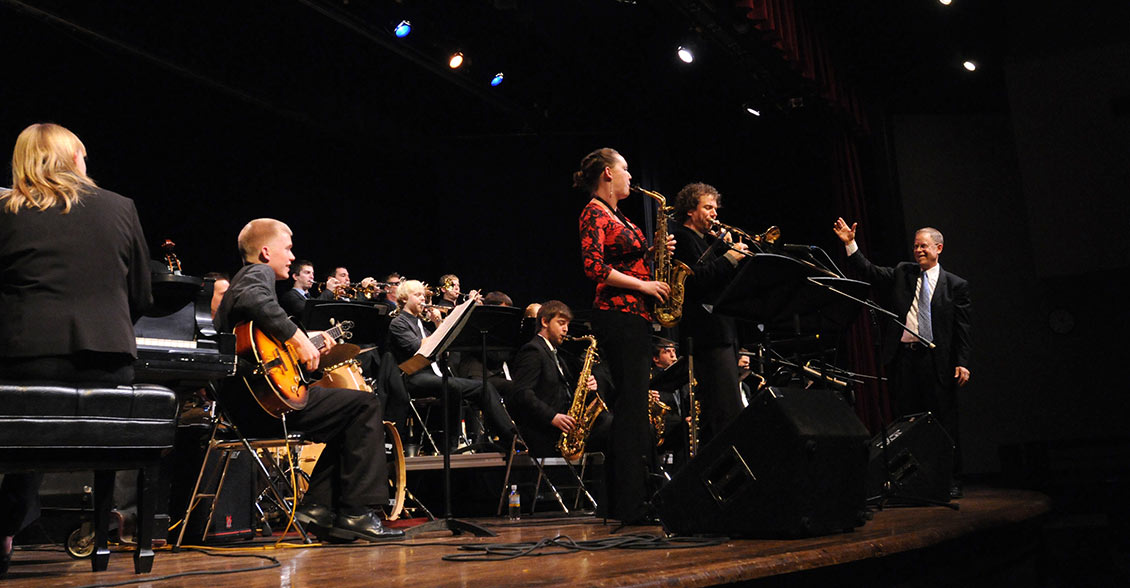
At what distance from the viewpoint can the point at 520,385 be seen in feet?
19.6

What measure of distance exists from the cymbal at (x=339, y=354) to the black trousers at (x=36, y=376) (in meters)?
1.25

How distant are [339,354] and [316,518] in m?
0.77

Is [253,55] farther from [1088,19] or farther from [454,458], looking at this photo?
[1088,19]

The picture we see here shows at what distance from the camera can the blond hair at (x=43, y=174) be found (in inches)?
110

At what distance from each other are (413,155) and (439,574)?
29.4ft

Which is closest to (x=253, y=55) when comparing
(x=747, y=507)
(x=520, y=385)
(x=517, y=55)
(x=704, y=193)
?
(x=517, y=55)

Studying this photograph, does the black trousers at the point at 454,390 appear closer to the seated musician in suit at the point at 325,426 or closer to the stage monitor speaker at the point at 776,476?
the seated musician in suit at the point at 325,426

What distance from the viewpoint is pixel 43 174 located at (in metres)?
2.84

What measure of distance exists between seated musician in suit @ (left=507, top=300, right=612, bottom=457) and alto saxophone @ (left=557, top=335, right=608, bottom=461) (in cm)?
4

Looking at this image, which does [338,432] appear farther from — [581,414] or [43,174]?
[581,414]

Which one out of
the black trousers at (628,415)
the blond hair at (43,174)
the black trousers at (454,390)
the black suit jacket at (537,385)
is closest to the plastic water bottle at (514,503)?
the black trousers at (454,390)

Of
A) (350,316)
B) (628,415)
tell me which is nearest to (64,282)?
(628,415)

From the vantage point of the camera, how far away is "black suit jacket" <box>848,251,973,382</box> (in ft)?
19.2

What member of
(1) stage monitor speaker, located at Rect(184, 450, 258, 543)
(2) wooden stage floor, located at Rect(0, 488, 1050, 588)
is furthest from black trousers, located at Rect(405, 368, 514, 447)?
(2) wooden stage floor, located at Rect(0, 488, 1050, 588)
